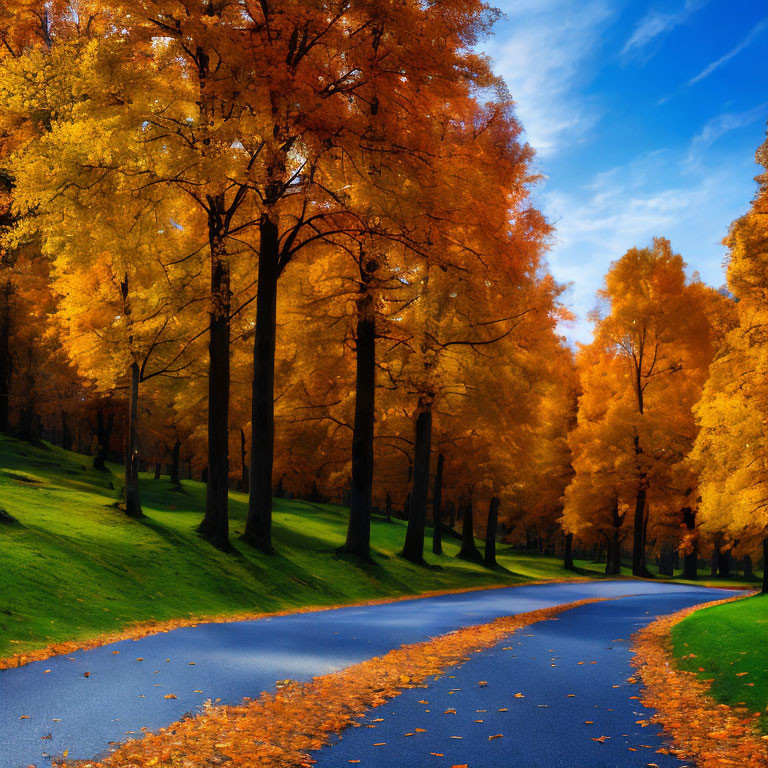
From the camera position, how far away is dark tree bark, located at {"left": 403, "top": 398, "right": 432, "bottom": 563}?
2247 centimetres

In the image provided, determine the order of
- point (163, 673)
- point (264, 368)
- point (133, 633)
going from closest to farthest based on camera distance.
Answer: point (163, 673)
point (133, 633)
point (264, 368)

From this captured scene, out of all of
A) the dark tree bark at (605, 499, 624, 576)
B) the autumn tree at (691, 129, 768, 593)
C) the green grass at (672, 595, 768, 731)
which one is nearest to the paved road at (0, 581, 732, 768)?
the green grass at (672, 595, 768, 731)

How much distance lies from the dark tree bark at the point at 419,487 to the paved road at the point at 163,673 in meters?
10.2

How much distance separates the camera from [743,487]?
60.5 ft

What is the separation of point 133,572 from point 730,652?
363 inches

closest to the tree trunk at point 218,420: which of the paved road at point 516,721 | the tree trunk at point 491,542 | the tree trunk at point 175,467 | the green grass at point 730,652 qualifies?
the paved road at point 516,721

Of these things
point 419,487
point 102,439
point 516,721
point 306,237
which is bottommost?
point 516,721

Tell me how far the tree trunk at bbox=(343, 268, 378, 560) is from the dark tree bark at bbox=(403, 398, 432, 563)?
124 inches

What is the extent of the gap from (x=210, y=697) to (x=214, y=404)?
34.0ft

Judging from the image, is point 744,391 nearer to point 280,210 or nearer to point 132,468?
point 280,210

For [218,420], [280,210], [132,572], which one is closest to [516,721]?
[132,572]

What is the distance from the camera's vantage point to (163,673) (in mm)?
6727

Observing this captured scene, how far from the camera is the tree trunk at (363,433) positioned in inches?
752

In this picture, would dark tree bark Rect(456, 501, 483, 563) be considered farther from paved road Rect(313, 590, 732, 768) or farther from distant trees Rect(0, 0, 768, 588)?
paved road Rect(313, 590, 732, 768)
